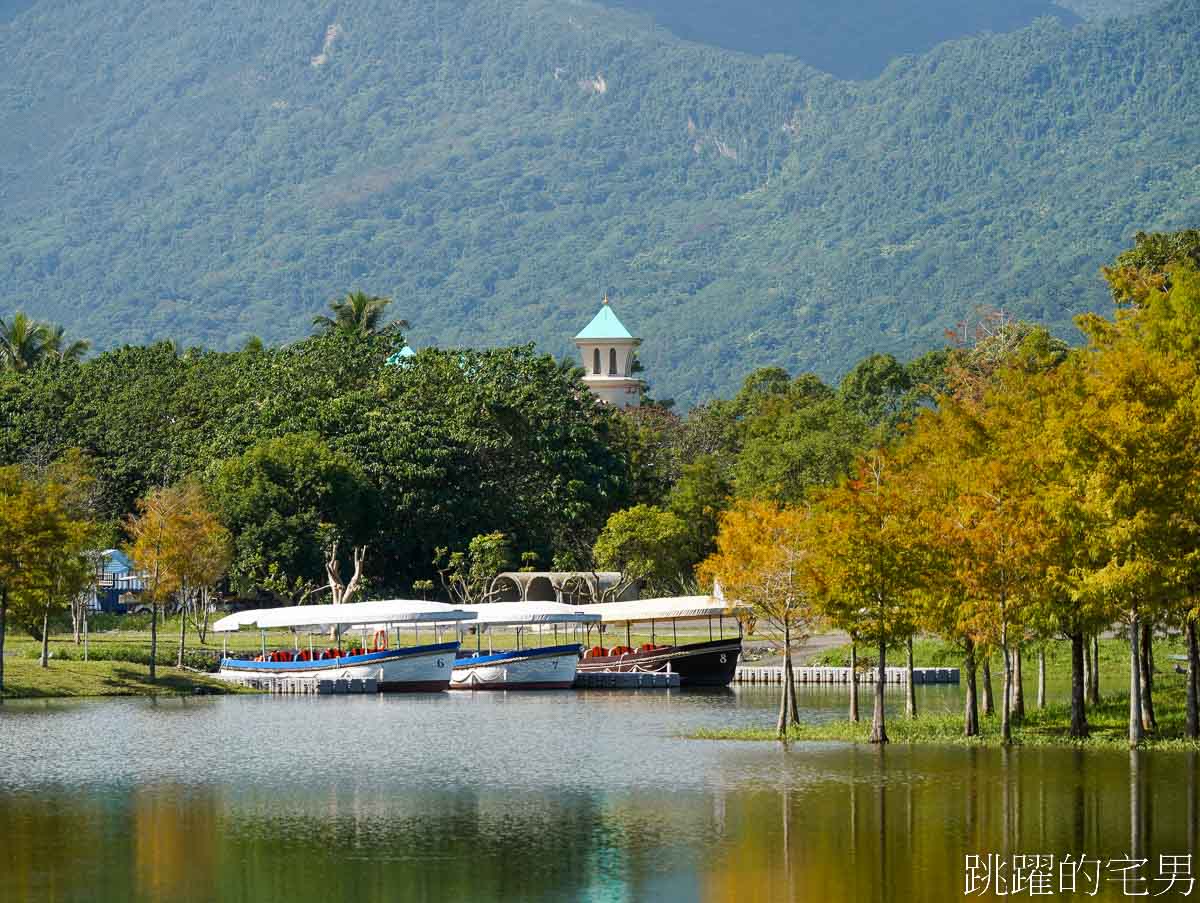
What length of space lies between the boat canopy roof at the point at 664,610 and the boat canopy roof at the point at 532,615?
1.21 metres

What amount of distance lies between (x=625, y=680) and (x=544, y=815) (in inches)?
1682


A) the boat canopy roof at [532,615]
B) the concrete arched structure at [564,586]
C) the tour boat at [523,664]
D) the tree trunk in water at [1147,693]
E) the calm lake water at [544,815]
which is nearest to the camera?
the calm lake water at [544,815]

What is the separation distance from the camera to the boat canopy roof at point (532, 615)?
86.8 m

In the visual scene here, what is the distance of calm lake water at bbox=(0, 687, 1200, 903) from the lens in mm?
35156

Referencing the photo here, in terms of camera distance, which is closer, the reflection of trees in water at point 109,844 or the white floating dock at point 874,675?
the reflection of trees in water at point 109,844

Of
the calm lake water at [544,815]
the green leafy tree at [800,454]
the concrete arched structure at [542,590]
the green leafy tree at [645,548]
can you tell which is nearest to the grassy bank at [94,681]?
the calm lake water at [544,815]

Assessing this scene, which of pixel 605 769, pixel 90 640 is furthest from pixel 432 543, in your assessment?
pixel 605 769

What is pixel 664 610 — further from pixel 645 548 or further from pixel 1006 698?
pixel 1006 698

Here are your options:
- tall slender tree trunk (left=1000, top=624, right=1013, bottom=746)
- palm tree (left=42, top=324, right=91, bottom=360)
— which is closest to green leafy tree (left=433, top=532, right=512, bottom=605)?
palm tree (left=42, top=324, right=91, bottom=360)

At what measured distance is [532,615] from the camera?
8725 centimetres

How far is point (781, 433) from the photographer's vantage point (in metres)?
134

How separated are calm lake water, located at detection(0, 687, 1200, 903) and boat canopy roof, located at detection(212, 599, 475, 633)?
22.7 metres

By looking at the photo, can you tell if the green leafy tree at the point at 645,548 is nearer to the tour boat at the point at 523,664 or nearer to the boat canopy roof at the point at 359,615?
the tour boat at the point at 523,664

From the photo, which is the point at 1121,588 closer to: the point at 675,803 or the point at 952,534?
the point at 952,534
